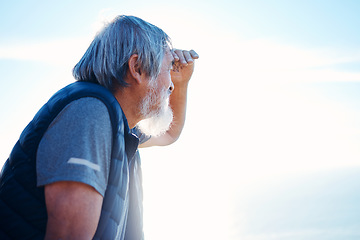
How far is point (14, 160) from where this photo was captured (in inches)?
44.3

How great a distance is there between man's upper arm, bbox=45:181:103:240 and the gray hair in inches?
23.7

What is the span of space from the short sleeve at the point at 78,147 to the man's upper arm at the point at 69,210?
0.08 feet

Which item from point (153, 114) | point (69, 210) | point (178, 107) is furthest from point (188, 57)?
point (69, 210)

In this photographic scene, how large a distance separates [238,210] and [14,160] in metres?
74.1

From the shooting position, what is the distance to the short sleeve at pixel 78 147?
96cm

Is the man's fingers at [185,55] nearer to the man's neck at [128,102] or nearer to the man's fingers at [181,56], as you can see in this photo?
the man's fingers at [181,56]

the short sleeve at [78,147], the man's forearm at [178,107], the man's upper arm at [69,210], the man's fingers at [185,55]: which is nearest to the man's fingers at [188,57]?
the man's fingers at [185,55]

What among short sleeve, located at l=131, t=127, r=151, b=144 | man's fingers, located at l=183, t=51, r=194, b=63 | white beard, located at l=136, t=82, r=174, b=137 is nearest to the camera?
white beard, located at l=136, t=82, r=174, b=137

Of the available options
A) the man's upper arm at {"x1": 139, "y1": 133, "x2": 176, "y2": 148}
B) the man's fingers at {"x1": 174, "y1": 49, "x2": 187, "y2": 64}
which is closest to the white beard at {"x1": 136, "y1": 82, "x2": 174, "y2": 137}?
the man's upper arm at {"x1": 139, "y1": 133, "x2": 176, "y2": 148}

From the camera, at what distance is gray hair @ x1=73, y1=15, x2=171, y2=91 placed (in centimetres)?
145

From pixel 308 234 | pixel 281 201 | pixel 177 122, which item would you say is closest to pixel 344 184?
pixel 281 201

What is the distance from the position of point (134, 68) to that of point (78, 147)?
1.92ft

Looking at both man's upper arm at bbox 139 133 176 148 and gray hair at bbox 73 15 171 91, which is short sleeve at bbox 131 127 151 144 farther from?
gray hair at bbox 73 15 171 91

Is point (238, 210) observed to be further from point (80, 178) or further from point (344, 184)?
point (80, 178)
